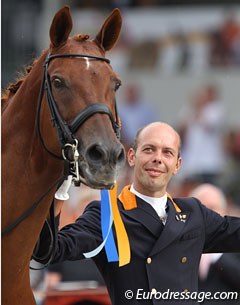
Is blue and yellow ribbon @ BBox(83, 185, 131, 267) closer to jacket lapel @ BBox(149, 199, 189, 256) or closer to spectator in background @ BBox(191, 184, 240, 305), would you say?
jacket lapel @ BBox(149, 199, 189, 256)

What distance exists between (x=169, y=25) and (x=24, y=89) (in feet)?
35.4

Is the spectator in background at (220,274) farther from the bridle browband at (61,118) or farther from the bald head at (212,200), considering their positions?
the bridle browband at (61,118)

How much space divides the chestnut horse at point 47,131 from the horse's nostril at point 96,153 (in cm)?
3

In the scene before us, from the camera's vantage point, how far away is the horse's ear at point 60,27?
165 inches

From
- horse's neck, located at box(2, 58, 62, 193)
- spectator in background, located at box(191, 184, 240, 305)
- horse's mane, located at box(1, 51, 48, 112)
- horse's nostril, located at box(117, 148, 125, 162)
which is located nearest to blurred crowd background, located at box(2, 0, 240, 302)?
spectator in background, located at box(191, 184, 240, 305)

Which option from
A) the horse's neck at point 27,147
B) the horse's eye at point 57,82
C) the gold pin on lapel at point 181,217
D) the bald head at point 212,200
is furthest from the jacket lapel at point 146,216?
the bald head at point 212,200

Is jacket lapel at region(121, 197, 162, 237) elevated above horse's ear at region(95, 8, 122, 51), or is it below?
below

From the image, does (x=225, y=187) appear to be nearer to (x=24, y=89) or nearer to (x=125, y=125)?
(x=125, y=125)

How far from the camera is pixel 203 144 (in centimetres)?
1268

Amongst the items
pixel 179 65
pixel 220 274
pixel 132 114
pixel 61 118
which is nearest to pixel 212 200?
pixel 220 274

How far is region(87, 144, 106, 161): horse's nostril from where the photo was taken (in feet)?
12.9

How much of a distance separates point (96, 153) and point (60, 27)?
2.20 feet

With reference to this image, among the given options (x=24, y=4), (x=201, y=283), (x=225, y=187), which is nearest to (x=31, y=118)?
(x=201, y=283)

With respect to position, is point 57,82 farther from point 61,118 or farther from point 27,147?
point 27,147
